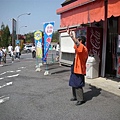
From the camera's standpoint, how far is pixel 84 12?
7.83 meters

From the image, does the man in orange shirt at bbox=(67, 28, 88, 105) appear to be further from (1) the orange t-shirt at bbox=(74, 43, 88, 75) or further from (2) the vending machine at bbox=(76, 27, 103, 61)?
(2) the vending machine at bbox=(76, 27, 103, 61)

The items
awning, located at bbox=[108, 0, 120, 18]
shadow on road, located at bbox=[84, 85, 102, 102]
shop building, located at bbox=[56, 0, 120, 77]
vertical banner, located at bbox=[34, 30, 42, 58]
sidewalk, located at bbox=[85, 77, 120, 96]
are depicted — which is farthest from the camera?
vertical banner, located at bbox=[34, 30, 42, 58]

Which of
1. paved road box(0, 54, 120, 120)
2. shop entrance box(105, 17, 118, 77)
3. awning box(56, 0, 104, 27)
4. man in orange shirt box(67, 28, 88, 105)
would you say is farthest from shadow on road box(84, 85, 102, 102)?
awning box(56, 0, 104, 27)

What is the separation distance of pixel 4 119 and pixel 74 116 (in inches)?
60.5

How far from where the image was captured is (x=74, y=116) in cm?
445

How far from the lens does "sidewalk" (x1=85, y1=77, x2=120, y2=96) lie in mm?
6616

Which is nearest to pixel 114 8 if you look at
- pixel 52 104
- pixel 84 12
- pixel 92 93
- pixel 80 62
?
pixel 84 12

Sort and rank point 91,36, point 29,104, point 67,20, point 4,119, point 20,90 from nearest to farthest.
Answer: point 4,119, point 29,104, point 20,90, point 91,36, point 67,20

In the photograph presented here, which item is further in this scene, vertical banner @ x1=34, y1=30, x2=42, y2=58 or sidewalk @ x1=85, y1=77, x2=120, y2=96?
vertical banner @ x1=34, y1=30, x2=42, y2=58

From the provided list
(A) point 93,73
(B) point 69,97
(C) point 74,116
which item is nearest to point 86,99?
(B) point 69,97

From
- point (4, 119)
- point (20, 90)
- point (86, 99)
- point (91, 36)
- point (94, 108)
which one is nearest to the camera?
point (4, 119)

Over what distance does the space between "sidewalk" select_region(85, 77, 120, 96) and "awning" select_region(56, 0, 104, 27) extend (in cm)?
237

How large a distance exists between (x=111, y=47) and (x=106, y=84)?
2.04m

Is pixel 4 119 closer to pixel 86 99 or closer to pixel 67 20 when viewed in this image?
pixel 86 99
